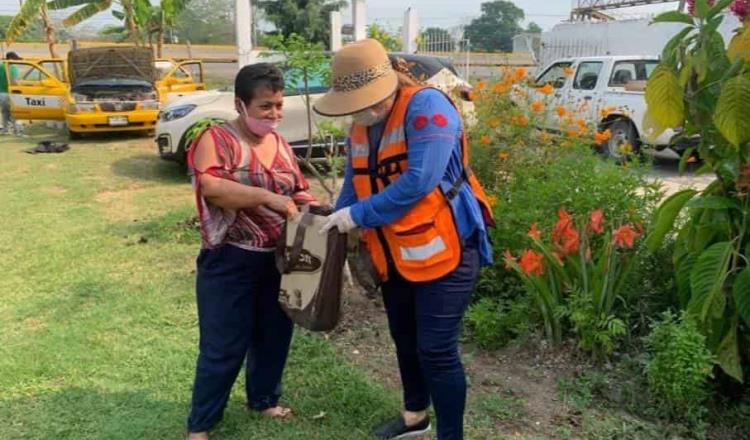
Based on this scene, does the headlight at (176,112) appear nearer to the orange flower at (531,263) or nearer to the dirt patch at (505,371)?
the dirt patch at (505,371)

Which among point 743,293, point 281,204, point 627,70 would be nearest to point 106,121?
point 627,70

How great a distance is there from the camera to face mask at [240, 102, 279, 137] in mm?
2596

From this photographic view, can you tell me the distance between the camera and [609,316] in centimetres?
320

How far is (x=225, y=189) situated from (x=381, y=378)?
1421 mm

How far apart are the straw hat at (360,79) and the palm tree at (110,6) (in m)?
17.6

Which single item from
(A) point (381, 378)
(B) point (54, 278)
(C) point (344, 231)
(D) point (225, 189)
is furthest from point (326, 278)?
(B) point (54, 278)

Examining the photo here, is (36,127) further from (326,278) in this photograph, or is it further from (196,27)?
(196,27)

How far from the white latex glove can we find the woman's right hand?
0.67 feet

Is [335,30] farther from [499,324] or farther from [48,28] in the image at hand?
[499,324]

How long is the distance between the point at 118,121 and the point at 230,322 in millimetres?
10562

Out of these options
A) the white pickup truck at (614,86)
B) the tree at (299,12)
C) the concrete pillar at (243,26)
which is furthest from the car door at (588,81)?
the tree at (299,12)

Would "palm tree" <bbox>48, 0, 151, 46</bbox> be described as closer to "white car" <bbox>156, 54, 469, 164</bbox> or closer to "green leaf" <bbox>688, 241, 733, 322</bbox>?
"white car" <bbox>156, 54, 469, 164</bbox>

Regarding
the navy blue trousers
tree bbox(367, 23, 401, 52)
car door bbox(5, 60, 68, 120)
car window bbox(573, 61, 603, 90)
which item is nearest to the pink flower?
the navy blue trousers

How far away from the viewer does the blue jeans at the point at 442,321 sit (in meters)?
2.44
